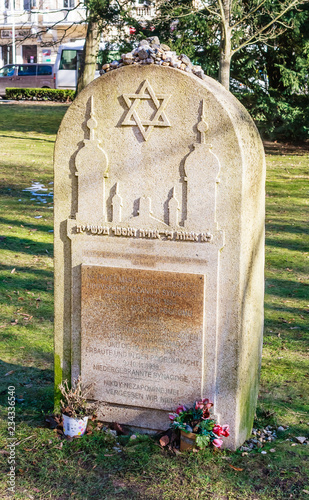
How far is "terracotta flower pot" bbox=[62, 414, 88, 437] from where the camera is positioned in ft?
14.4

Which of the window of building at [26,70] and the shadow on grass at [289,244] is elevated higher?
the window of building at [26,70]

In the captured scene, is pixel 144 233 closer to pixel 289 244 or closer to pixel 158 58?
pixel 158 58

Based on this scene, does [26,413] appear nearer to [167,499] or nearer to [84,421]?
[84,421]

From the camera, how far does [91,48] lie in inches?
757

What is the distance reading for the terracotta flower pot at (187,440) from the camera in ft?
13.6

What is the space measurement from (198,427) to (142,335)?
0.74m

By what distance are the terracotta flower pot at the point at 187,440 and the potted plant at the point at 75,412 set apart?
719 mm

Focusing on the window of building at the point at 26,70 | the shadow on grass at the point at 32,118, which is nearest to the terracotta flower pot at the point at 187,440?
the shadow on grass at the point at 32,118

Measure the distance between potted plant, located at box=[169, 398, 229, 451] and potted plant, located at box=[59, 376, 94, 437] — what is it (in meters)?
0.66

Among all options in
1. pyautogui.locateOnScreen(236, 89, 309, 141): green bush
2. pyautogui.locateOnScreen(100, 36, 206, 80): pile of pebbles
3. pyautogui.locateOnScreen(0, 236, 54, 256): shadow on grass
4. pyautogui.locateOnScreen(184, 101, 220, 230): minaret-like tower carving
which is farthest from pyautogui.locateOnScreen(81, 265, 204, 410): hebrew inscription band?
pyautogui.locateOnScreen(236, 89, 309, 141): green bush

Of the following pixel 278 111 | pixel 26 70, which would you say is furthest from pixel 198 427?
pixel 26 70

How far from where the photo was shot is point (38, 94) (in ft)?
104

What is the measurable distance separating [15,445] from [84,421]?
500 mm

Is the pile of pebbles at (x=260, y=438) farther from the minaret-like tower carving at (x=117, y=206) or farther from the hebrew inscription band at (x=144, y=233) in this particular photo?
the minaret-like tower carving at (x=117, y=206)
